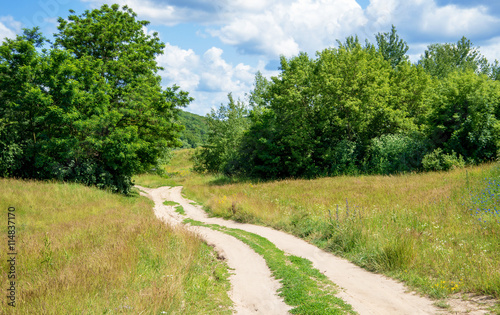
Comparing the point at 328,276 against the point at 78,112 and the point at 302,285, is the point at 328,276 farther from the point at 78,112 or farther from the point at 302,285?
the point at 78,112

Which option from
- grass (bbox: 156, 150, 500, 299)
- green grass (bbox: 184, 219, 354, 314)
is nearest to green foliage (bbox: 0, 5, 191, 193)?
grass (bbox: 156, 150, 500, 299)

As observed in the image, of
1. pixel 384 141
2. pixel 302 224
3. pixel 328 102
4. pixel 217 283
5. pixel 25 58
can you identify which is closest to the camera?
pixel 217 283

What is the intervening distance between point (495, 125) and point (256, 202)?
20.7 meters

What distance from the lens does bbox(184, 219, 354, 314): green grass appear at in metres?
7.19

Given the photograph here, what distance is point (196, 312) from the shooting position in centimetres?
671

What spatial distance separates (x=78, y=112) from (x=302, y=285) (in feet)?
76.7

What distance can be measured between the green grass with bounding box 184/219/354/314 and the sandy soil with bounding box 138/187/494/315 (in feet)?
0.75

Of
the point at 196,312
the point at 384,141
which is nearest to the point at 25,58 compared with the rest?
the point at 196,312

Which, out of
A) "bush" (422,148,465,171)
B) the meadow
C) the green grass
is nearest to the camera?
the green grass

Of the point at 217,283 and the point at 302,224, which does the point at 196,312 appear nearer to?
the point at 217,283

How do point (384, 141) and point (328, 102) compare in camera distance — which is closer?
point (384, 141)

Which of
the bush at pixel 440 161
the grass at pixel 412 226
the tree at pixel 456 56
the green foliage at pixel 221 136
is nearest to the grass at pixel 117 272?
the grass at pixel 412 226

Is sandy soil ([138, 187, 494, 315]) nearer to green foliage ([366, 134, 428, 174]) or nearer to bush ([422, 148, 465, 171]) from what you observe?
bush ([422, 148, 465, 171])

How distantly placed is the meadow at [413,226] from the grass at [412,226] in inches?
0.8
